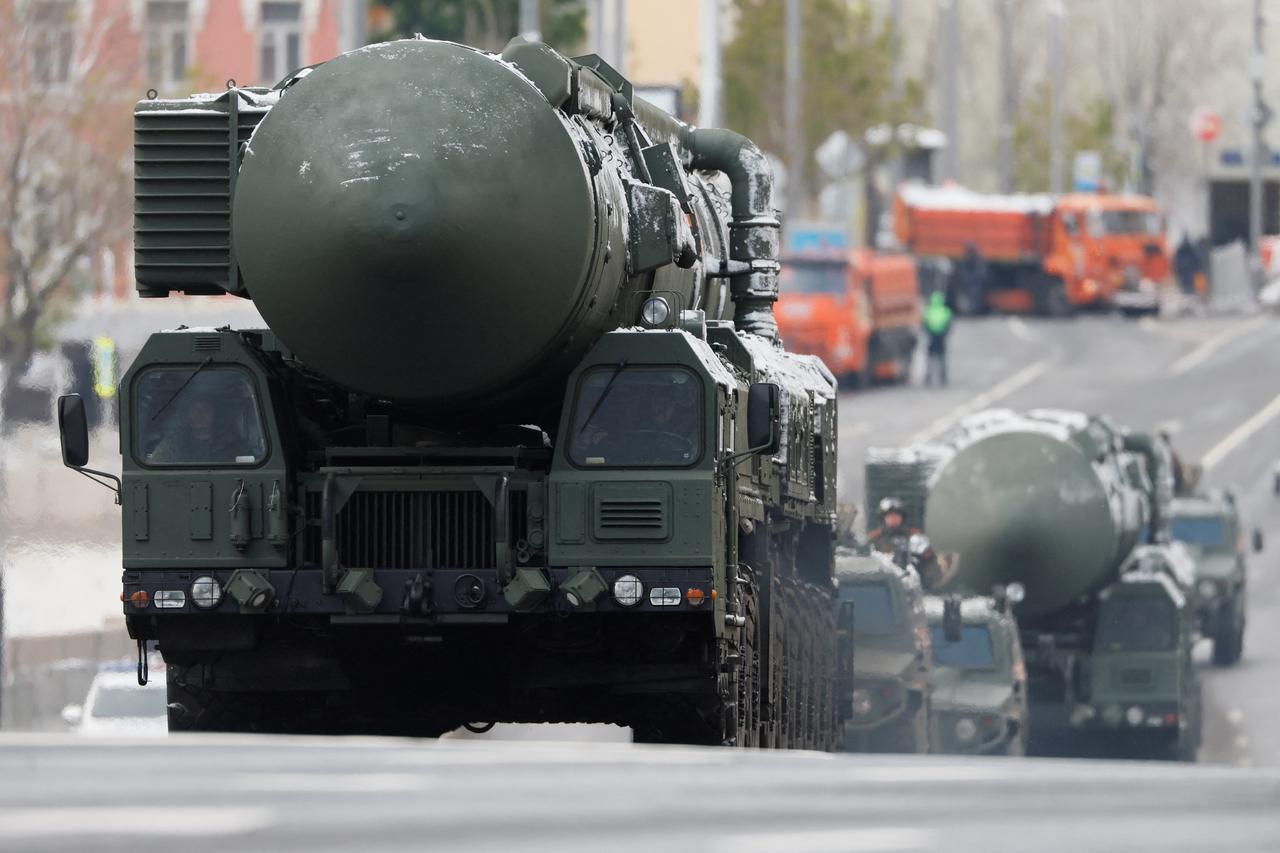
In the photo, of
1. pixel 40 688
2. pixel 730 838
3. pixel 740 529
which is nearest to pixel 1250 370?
pixel 40 688

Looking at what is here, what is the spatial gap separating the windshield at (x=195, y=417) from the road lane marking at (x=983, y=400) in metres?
32.6

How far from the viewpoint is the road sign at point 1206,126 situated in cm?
9312

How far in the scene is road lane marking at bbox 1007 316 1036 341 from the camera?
2623 inches

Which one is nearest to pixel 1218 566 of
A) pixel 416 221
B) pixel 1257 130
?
pixel 416 221

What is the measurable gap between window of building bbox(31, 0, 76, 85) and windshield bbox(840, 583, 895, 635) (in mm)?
18113

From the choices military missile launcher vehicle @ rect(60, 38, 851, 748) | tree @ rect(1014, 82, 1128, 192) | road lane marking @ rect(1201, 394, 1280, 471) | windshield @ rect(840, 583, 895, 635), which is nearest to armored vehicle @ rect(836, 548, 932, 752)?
windshield @ rect(840, 583, 895, 635)

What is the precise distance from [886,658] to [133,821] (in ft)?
50.4

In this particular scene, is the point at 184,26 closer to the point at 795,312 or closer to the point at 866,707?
the point at 795,312

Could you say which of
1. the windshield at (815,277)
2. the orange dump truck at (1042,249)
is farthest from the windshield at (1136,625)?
the orange dump truck at (1042,249)

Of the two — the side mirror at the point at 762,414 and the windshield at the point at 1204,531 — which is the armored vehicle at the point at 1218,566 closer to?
the windshield at the point at 1204,531

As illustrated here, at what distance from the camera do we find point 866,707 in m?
25.3

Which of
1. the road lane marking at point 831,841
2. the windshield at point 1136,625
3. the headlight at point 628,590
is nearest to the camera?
the road lane marking at point 831,841

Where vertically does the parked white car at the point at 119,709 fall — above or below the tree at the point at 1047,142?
below

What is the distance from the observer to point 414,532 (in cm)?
1706
